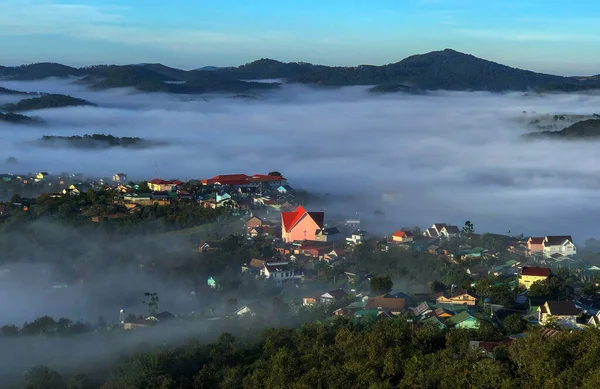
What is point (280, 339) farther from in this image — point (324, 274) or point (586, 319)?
point (324, 274)

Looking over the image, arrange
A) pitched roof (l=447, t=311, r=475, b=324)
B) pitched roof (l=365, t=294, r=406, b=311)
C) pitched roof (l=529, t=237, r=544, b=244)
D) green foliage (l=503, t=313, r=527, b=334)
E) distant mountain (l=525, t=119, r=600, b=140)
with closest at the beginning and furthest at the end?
green foliage (l=503, t=313, r=527, b=334), pitched roof (l=447, t=311, r=475, b=324), pitched roof (l=365, t=294, r=406, b=311), pitched roof (l=529, t=237, r=544, b=244), distant mountain (l=525, t=119, r=600, b=140)

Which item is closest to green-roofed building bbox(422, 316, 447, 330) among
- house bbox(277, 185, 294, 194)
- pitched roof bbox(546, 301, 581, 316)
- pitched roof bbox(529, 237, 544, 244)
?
pitched roof bbox(546, 301, 581, 316)

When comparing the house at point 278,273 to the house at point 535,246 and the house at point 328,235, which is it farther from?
the house at point 535,246

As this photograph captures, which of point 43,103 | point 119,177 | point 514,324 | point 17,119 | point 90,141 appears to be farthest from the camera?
point 43,103

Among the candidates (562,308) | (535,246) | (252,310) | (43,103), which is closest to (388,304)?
(252,310)

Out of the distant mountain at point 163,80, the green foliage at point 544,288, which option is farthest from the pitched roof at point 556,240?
the distant mountain at point 163,80

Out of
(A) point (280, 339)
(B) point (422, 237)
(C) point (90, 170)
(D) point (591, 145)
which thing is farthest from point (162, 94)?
(A) point (280, 339)

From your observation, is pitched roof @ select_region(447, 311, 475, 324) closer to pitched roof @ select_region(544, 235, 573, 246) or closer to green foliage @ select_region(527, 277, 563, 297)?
green foliage @ select_region(527, 277, 563, 297)

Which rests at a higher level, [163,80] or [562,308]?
[163,80]

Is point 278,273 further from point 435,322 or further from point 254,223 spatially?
point 435,322
